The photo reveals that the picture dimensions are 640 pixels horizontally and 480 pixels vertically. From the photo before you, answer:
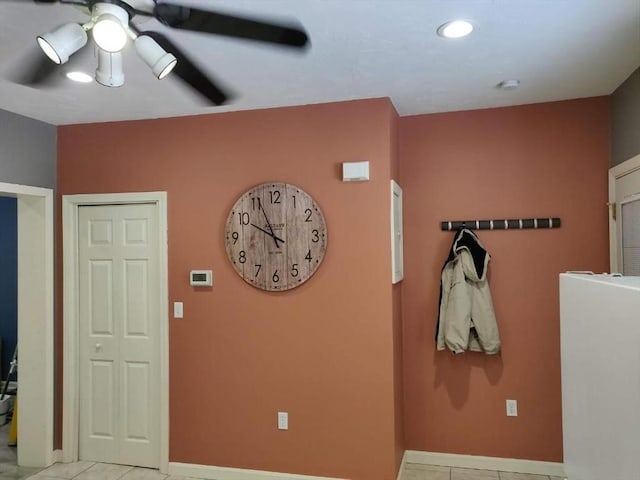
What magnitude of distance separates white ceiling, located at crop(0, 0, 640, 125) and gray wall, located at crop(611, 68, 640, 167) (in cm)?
7

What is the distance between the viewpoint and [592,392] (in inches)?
69.5

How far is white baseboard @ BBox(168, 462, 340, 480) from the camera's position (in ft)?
10.1

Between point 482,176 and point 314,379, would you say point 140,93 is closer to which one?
point 314,379

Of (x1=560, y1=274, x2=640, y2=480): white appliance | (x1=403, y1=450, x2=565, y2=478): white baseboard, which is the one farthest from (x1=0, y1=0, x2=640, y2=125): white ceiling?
(x1=403, y1=450, x2=565, y2=478): white baseboard

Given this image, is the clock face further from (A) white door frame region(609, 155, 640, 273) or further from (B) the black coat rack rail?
(A) white door frame region(609, 155, 640, 273)

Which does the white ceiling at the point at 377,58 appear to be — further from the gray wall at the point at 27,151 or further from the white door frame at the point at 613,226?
the white door frame at the point at 613,226

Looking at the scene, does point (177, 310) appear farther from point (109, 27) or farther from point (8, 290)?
point (8, 290)

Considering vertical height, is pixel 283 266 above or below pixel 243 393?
above

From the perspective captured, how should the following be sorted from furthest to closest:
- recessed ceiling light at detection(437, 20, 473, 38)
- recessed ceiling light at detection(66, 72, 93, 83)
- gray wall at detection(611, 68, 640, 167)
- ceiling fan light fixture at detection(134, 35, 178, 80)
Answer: gray wall at detection(611, 68, 640, 167) < recessed ceiling light at detection(66, 72, 93, 83) < recessed ceiling light at detection(437, 20, 473, 38) < ceiling fan light fixture at detection(134, 35, 178, 80)

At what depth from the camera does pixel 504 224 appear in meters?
3.22

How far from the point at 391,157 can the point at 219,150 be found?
4.04ft

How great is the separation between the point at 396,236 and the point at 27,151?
274 cm

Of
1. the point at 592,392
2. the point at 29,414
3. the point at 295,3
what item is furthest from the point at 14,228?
the point at 592,392

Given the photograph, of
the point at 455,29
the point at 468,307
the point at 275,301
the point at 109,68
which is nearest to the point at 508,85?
the point at 455,29
